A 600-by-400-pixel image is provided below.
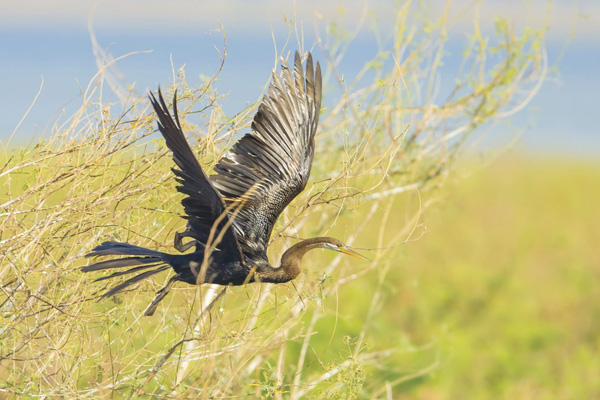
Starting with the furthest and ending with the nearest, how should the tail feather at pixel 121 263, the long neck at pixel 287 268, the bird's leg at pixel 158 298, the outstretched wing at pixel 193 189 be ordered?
1. the long neck at pixel 287 268
2. the bird's leg at pixel 158 298
3. the tail feather at pixel 121 263
4. the outstretched wing at pixel 193 189

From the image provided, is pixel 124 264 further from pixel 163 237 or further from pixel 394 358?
pixel 394 358

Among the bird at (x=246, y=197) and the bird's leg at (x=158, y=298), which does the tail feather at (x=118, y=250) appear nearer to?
the bird at (x=246, y=197)

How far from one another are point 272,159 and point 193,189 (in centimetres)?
63

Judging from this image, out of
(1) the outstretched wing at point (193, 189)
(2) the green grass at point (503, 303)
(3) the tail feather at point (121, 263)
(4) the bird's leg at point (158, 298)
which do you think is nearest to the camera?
(1) the outstretched wing at point (193, 189)

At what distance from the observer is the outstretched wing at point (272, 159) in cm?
358

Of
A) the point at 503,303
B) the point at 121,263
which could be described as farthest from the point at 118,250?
the point at 503,303

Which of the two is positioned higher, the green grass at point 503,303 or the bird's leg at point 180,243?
the bird's leg at point 180,243

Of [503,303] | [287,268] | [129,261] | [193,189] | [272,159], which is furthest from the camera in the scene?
[503,303]

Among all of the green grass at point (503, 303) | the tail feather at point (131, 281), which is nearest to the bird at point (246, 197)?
the tail feather at point (131, 281)

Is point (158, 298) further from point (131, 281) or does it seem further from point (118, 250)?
point (118, 250)

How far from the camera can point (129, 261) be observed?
334cm

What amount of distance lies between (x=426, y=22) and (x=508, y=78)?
790 millimetres

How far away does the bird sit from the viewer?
3244 mm

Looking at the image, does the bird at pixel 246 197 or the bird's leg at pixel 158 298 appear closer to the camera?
the bird at pixel 246 197
